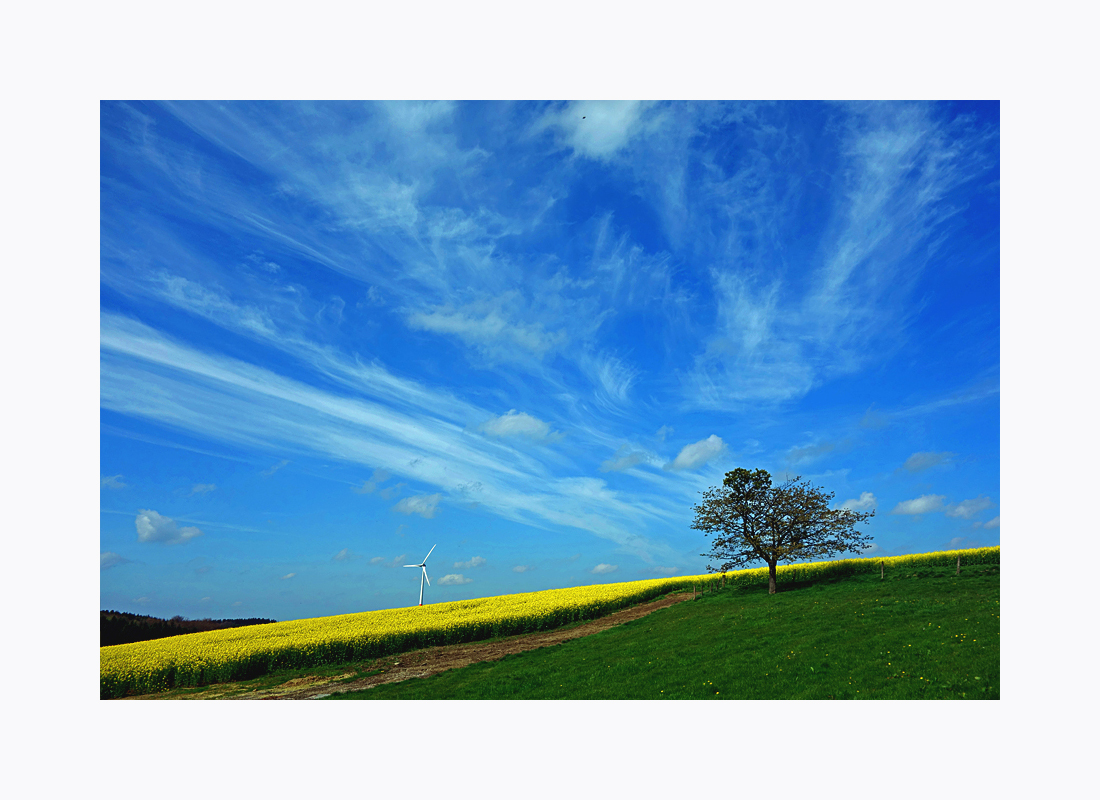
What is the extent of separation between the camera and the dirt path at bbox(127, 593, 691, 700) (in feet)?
52.0

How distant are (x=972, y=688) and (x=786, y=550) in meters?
17.7

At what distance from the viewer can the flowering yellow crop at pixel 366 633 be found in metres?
17.5

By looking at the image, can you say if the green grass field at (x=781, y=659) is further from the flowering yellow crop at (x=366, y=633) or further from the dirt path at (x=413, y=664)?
the flowering yellow crop at (x=366, y=633)

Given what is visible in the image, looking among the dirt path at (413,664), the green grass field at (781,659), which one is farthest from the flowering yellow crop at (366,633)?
the green grass field at (781,659)

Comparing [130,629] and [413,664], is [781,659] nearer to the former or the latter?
[413,664]

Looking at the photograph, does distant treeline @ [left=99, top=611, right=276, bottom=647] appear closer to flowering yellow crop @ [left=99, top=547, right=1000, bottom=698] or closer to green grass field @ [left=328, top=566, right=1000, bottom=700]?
flowering yellow crop @ [left=99, top=547, right=1000, bottom=698]

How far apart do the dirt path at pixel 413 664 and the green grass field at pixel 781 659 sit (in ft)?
3.36

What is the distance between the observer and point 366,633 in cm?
2153

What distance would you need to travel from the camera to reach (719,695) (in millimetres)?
12648

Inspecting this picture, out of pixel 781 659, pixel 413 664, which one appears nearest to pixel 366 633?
pixel 413 664

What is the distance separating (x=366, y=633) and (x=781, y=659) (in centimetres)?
1565

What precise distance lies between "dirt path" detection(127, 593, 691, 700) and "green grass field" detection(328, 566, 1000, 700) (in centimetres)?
102
